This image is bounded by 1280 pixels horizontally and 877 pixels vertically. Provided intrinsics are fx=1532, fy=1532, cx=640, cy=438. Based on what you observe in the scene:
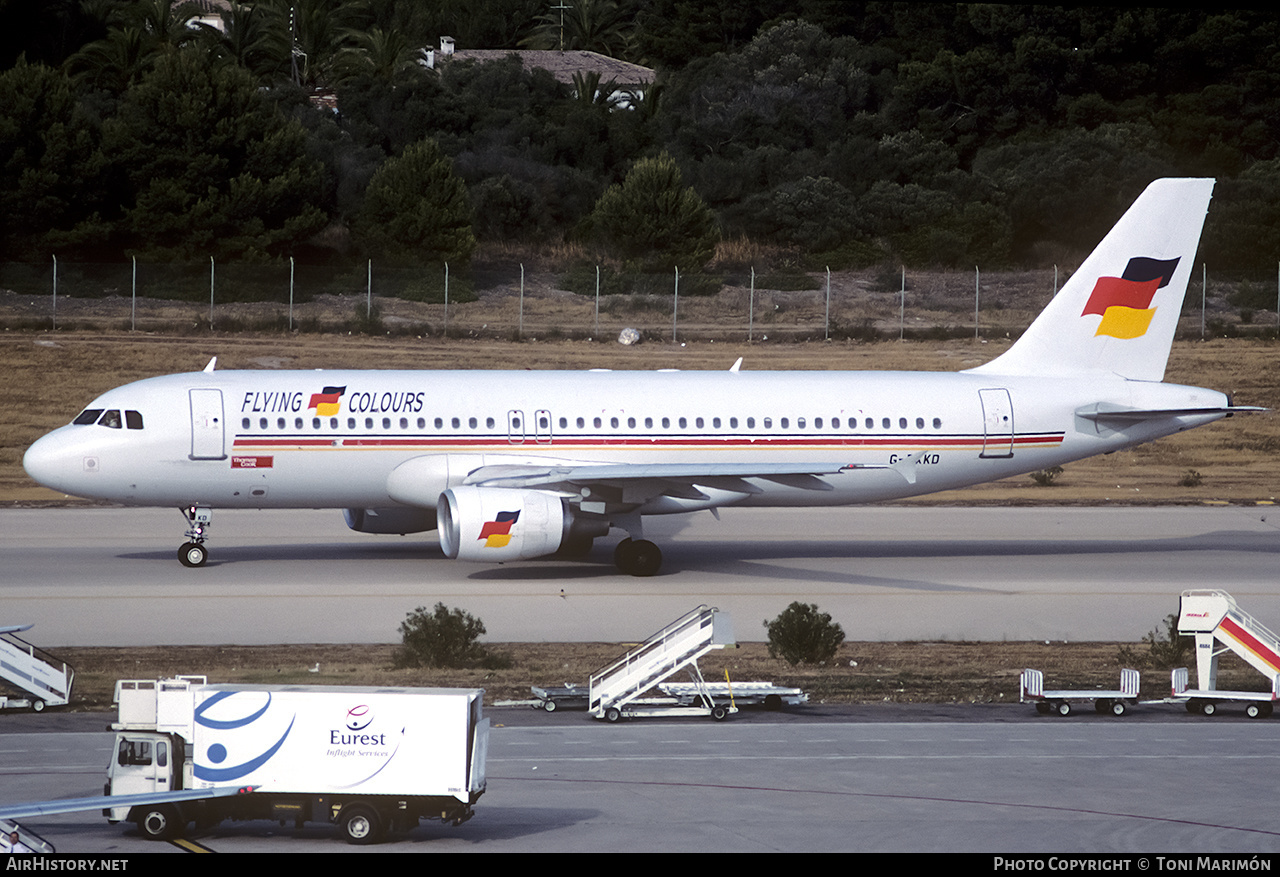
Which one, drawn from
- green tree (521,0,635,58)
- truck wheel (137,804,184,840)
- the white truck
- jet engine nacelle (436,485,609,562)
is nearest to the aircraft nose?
jet engine nacelle (436,485,609,562)

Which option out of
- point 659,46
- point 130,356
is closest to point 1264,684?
point 130,356

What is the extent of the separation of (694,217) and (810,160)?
1369 cm

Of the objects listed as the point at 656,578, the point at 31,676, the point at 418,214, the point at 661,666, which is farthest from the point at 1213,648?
the point at 418,214

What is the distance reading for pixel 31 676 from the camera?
21000 millimetres

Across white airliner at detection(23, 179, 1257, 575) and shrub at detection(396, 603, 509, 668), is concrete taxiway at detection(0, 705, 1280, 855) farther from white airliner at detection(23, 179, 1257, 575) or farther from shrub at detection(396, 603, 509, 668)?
white airliner at detection(23, 179, 1257, 575)

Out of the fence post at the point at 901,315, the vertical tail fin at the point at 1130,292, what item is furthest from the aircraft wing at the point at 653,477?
the fence post at the point at 901,315

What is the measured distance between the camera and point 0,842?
1268 centimetres

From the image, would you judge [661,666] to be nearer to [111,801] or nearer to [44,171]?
[111,801]

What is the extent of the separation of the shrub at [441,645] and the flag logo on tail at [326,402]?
8232 mm

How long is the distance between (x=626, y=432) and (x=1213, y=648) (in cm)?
1372

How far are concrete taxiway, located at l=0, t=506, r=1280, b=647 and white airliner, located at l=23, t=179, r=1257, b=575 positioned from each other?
1.41 metres

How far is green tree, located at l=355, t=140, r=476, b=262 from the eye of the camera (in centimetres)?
7112

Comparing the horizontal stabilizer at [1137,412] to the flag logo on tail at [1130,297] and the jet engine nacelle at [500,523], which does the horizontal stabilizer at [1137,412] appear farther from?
the jet engine nacelle at [500,523]

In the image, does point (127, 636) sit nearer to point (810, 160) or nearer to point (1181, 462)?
point (1181, 462)
